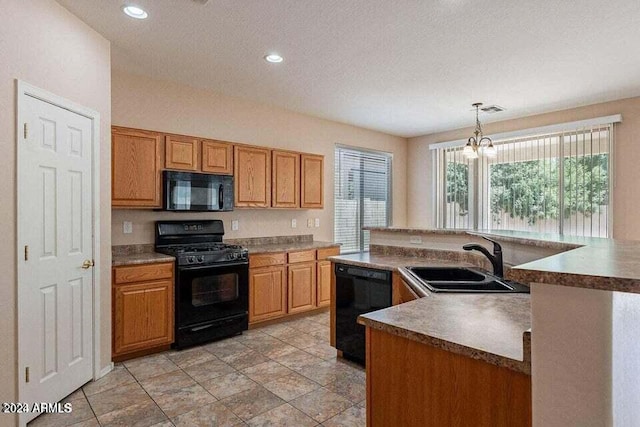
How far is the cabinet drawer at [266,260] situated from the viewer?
392 cm

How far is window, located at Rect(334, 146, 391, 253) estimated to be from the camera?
5.59 metres

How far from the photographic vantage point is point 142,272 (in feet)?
10.3

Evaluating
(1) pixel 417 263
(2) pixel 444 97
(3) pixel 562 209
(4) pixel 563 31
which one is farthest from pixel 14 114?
(3) pixel 562 209

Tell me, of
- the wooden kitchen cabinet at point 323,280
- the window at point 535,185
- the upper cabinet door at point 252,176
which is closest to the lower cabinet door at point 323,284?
the wooden kitchen cabinet at point 323,280

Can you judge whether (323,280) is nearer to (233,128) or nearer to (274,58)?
(233,128)

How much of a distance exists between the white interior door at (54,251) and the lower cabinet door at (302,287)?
81.8 inches

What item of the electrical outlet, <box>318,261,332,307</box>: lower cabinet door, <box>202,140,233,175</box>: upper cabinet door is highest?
<box>202,140,233,175</box>: upper cabinet door

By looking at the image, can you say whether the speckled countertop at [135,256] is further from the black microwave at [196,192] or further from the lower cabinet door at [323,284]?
the lower cabinet door at [323,284]

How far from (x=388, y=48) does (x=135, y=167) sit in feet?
8.15

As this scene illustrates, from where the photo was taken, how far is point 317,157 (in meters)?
4.90

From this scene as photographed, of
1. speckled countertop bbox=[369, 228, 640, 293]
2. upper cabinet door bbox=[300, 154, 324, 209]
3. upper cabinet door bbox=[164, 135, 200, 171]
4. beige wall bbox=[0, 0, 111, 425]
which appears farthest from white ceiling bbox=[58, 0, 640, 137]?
speckled countertop bbox=[369, 228, 640, 293]

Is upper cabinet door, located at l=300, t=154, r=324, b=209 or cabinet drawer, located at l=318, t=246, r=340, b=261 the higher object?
upper cabinet door, located at l=300, t=154, r=324, b=209

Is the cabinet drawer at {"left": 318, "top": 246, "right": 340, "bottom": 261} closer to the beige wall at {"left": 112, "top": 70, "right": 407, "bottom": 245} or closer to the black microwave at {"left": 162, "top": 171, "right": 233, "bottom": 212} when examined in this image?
the beige wall at {"left": 112, "top": 70, "right": 407, "bottom": 245}

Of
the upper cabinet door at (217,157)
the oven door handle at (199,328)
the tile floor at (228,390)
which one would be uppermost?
the upper cabinet door at (217,157)
